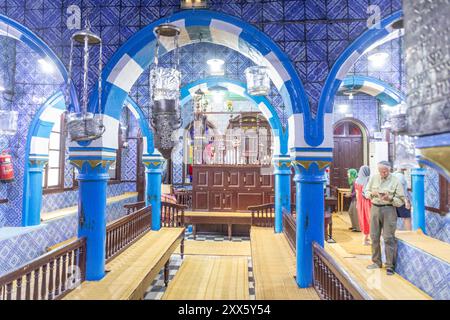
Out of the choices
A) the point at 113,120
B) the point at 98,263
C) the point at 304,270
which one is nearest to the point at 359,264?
the point at 304,270

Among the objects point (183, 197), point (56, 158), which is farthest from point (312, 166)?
point (56, 158)

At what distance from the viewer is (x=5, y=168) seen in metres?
7.30

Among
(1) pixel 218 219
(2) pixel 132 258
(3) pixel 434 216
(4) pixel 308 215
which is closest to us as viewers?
(4) pixel 308 215

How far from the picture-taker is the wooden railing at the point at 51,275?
112 inches

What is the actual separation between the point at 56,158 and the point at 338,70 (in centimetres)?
Answer: 848

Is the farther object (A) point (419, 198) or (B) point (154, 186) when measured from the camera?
(B) point (154, 186)

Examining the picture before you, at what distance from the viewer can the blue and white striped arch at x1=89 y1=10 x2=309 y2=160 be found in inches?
167

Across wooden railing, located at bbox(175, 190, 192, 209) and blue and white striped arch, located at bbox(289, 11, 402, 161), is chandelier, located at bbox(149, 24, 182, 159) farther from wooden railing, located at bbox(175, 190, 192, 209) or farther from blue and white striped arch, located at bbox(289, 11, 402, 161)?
wooden railing, located at bbox(175, 190, 192, 209)

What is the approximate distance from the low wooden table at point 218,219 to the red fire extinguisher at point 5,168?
16.1ft

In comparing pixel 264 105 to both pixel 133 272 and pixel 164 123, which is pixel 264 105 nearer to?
pixel 164 123

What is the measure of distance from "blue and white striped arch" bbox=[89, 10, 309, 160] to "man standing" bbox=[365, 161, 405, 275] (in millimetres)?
1745

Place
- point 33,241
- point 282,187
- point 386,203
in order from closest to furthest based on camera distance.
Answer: point 386,203, point 33,241, point 282,187

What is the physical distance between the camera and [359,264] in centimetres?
553

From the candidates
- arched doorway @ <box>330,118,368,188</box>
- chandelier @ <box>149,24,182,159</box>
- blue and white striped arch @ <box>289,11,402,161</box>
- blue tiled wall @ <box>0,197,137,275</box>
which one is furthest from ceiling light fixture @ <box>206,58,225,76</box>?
arched doorway @ <box>330,118,368,188</box>
